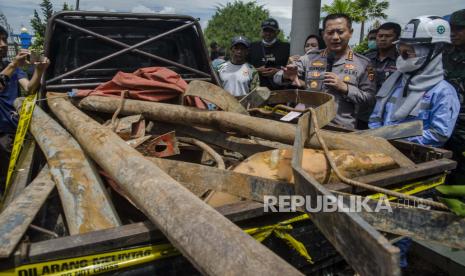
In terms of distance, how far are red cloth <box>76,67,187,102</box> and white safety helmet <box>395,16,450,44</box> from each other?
1755 mm

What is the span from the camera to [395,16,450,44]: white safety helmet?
106 inches

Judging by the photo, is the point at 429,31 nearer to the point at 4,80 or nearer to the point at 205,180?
the point at 205,180

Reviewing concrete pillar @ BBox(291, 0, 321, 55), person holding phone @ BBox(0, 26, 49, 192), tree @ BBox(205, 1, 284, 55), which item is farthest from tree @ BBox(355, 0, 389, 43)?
person holding phone @ BBox(0, 26, 49, 192)

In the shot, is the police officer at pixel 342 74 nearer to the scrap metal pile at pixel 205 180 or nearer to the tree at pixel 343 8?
the scrap metal pile at pixel 205 180

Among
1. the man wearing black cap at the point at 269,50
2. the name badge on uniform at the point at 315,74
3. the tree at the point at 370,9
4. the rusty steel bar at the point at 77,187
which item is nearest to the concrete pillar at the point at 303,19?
the man wearing black cap at the point at 269,50

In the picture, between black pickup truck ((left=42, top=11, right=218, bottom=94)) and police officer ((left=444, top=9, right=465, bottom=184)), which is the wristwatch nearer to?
black pickup truck ((left=42, top=11, right=218, bottom=94))

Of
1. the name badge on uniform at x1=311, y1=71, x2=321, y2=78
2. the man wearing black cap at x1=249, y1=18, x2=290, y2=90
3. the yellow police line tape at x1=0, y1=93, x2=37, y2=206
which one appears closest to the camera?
the yellow police line tape at x1=0, y1=93, x2=37, y2=206

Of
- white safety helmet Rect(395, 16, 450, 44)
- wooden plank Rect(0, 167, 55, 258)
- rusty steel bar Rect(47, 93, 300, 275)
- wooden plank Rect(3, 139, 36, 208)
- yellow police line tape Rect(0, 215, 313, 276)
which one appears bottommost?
wooden plank Rect(3, 139, 36, 208)

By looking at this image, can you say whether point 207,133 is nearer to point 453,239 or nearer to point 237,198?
point 237,198

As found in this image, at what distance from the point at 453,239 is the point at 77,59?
11.4ft

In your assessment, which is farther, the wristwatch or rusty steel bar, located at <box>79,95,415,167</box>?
the wristwatch

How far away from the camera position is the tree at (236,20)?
1674 inches

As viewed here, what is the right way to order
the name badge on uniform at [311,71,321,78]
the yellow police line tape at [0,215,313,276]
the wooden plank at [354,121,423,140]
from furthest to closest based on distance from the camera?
the name badge on uniform at [311,71,321,78]
the wooden plank at [354,121,423,140]
the yellow police line tape at [0,215,313,276]

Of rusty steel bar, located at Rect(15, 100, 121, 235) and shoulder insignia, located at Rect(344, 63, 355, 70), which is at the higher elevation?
shoulder insignia, located at Rect(344, 63, 355, 70)
